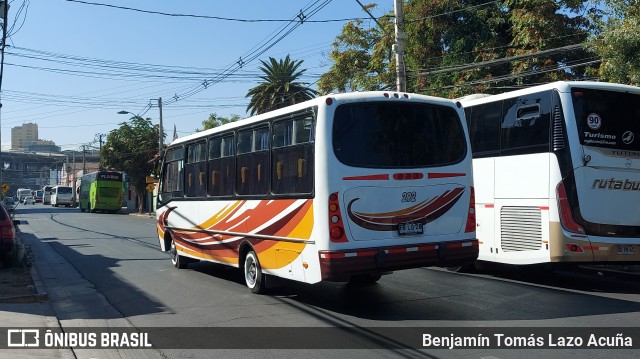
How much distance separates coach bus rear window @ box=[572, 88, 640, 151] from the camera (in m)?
10.3

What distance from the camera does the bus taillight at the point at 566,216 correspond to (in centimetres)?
1020

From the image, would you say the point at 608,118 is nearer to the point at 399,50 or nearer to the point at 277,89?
the point at 399,50

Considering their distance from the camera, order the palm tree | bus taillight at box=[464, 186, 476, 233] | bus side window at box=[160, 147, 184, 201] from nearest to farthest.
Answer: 1. bus taillight at box=[464, 186, 476, 233]
2. bus side window at box=[160, 147, 184, 201]
3. the palm tree

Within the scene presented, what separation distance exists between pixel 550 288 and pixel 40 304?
28.1 ft

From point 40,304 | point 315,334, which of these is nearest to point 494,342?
point 315,334

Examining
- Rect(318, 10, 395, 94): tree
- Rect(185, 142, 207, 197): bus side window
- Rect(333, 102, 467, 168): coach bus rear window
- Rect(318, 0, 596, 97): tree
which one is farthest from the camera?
Rect(318, 10, 395, 94): tree

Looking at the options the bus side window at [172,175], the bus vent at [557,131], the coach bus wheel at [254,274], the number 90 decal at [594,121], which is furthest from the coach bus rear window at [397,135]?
the bus side window at [172,175]

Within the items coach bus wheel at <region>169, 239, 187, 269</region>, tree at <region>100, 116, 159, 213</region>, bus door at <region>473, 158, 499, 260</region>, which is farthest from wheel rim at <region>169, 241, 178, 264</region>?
tree at <region>100, 116, 159, 213</region>

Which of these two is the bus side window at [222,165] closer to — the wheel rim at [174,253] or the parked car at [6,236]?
the wheel rim at [174,253]

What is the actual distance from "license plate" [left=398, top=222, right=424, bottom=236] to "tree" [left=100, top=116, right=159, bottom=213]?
159ft

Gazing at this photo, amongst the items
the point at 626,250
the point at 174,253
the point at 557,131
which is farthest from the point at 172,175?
the point at 626,250

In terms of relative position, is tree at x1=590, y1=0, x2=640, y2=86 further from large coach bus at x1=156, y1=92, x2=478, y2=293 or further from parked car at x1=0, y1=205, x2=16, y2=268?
parked car at x1=0, y1=205, x2=16, y2=268

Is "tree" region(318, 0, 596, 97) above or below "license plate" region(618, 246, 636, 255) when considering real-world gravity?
above

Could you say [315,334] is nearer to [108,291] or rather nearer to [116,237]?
[108,291]
